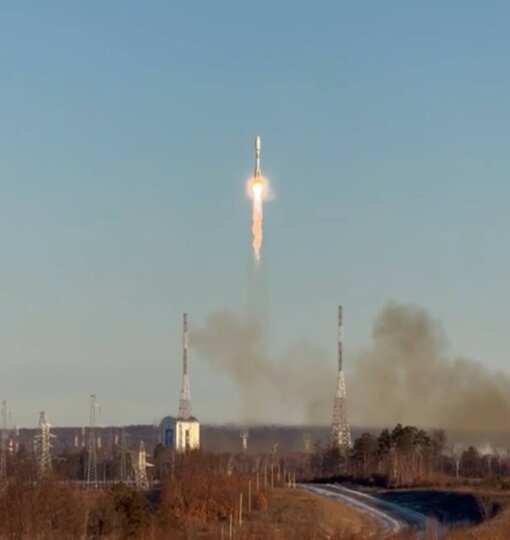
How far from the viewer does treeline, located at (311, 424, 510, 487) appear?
87125 mm

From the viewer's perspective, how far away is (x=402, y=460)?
8900cm

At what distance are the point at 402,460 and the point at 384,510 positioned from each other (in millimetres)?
26575

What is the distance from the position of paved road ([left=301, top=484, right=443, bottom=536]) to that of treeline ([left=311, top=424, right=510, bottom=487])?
370 inches

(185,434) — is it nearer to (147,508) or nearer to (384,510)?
(384,510)

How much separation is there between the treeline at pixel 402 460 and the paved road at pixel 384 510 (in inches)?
370

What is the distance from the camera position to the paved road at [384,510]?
53.2m

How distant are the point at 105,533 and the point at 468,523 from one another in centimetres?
1938

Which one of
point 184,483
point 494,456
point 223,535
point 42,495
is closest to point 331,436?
point 494,456

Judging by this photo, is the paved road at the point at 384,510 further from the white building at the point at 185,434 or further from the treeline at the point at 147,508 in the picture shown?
the white building at the point at 185,434

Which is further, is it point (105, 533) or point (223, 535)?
point (223, 535)

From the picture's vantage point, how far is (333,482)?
88.9 metres

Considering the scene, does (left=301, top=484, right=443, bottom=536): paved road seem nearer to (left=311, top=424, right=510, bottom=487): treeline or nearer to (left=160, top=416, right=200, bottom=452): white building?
(left=311, top=424, right=510, bottom=487): treeline

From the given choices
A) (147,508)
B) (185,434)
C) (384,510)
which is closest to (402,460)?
(185,434)

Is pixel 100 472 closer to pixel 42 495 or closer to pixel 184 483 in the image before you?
pixel 184 483
